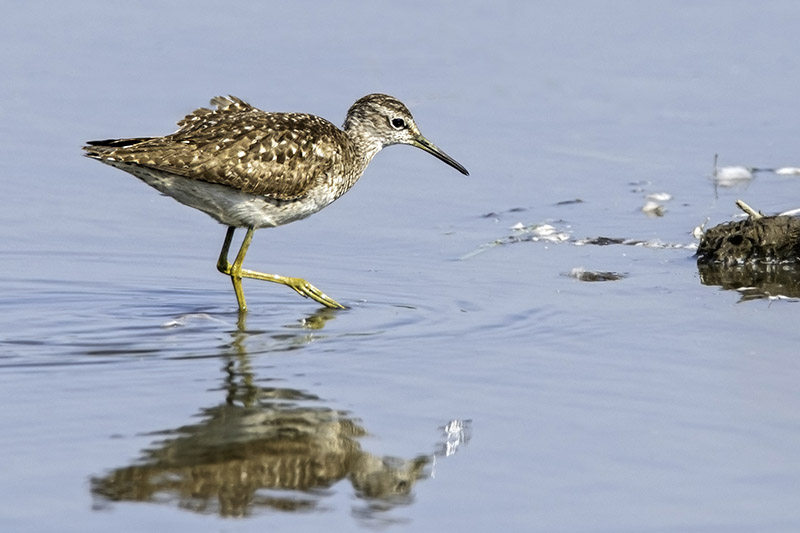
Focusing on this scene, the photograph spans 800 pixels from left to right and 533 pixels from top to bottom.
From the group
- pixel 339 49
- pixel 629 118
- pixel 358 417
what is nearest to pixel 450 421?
pixel 358 417

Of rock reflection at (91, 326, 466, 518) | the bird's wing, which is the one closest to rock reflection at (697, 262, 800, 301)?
the bird's wing

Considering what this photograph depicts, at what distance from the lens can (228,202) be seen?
9.49 m

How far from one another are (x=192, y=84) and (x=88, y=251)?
429 centimetres

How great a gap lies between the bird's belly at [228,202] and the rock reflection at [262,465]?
2507 mm

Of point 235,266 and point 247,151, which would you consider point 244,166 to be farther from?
point 235,266

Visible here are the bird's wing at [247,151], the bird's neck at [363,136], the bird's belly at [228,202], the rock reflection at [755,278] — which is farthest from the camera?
the bird's neck at [363,136]

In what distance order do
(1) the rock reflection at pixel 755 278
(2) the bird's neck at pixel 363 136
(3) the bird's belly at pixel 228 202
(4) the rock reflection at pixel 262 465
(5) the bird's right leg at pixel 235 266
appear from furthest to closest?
(2) the bird's neck at pixel 363 136 < (5) the bird's right leg at pixel 235 266 < (1) the rock reflection at pixel 755 278 < (3) the bird's belly at pixel 228 202 < (4) the rock reflection at pixel 262 465

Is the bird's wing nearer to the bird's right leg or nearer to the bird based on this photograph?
the bird

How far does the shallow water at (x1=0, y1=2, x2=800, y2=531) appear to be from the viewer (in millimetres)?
5902

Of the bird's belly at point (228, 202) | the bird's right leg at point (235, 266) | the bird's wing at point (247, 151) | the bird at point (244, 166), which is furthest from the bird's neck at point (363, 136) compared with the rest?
the bird's right leg at point (235, 266)

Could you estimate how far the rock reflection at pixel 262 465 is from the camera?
5734 millimetres

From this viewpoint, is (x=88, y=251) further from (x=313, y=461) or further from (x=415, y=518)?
(x=415, y=518)

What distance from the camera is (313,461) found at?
629 centimetres

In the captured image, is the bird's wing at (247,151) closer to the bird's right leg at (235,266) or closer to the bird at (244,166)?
the bird at (244,166)
